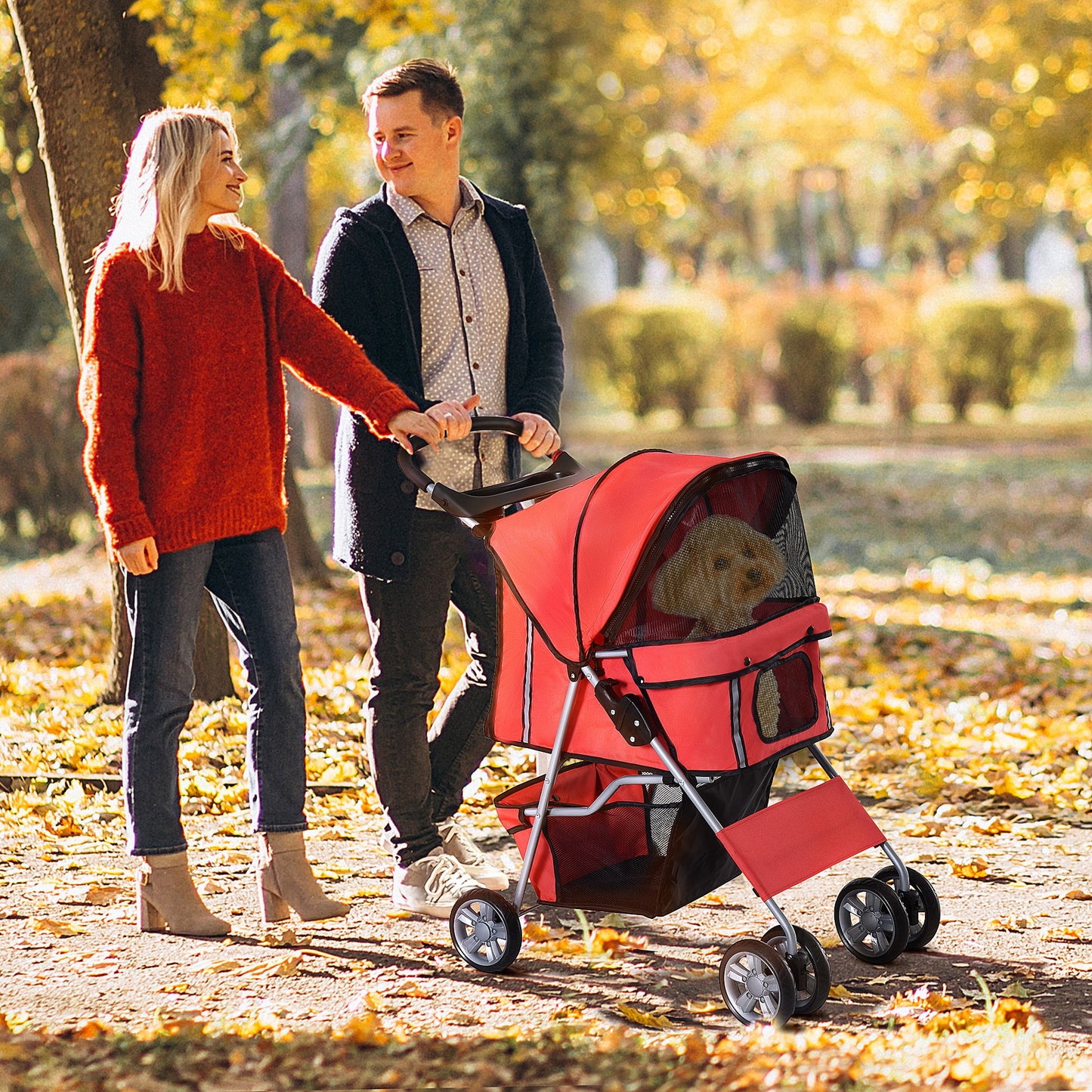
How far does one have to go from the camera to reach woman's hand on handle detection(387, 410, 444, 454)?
3.71m

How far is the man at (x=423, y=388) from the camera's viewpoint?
389 centimetres

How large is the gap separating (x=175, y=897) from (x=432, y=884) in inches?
27.0

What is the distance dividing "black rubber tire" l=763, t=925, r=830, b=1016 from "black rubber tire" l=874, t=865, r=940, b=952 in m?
0.52

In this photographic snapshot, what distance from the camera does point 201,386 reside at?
3676 mm

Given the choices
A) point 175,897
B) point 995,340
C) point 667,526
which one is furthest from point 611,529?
point 995,340

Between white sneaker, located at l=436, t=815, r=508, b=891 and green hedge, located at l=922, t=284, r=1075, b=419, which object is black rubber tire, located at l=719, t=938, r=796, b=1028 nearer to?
white sneaker, located at l=436, t=815, r=508, b=891

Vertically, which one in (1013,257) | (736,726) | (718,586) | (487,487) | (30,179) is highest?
(1013,257)

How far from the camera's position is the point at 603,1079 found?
2.91m

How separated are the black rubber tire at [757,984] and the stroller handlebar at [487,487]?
1166 millimetres

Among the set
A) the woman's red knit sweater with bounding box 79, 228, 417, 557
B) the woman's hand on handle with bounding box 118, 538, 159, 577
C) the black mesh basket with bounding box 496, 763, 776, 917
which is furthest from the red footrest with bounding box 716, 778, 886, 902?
the woman's hand on handle with bounding box 118, 538, 159, 577

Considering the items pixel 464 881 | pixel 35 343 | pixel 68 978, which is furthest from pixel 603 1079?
pixel 35 343

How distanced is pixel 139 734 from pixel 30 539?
1033 cm

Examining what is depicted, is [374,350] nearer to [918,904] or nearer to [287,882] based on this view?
[287,882]

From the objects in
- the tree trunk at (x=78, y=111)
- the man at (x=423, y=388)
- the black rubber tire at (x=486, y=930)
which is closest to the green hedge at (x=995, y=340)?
the tree trunk at (x=78, y=111)
